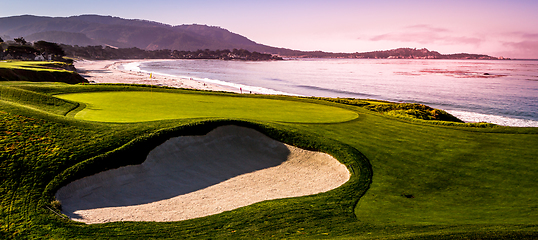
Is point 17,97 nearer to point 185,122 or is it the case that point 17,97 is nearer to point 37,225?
point 185,122

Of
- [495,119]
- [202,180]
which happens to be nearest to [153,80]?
[202,180]

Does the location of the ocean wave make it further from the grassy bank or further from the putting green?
the grassy bank

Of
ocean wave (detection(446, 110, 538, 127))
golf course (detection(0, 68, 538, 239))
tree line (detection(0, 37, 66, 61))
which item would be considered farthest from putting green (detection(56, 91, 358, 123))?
tree line (detection(0, 37, 66, 61))

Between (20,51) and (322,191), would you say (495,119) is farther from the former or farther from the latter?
(20,51)

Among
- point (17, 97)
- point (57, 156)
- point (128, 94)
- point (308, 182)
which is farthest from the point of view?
point (128, 94)

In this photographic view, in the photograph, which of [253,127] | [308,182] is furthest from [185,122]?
[308,182]

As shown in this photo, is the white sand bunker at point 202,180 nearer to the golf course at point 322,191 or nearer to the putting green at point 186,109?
the golf course at point 322,191
